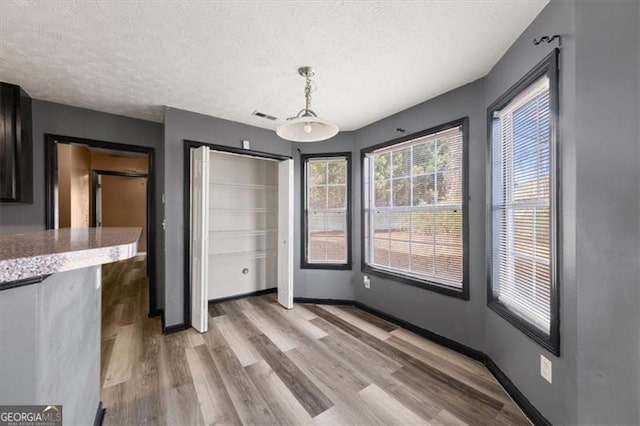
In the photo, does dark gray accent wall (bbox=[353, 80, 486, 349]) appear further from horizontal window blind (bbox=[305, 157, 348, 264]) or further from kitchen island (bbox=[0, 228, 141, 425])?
kitchen island (bbox=[0, 228, 141, 425])

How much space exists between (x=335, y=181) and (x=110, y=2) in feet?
8.78

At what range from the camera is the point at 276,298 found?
12.6 feet

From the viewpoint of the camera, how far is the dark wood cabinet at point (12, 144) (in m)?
2.16

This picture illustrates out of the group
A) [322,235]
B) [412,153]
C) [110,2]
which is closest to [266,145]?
[322,235]

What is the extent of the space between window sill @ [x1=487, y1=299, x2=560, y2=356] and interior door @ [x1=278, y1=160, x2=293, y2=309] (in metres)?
2.24

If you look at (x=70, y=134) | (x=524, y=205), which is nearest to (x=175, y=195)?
(x=70, y=134)

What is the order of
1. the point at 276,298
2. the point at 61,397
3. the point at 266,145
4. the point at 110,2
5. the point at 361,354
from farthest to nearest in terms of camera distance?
the point at 276,298 → the point at 266,145 → the point at 361,354 → the point at 110,2 → the point at 61,397

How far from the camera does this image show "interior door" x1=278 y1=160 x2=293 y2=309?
3361mm

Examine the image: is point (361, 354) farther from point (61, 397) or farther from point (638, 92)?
point (638, 92)

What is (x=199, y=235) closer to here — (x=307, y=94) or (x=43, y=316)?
(x=307, y=94)

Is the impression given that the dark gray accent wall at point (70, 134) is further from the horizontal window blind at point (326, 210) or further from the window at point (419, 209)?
the window at point (419, 209)

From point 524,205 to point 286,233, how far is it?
8.38 feet

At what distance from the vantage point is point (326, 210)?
11.7 feet

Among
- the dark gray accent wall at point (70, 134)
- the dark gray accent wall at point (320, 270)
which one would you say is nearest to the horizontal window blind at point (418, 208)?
the dark gray accent wall at point (320, 270)
